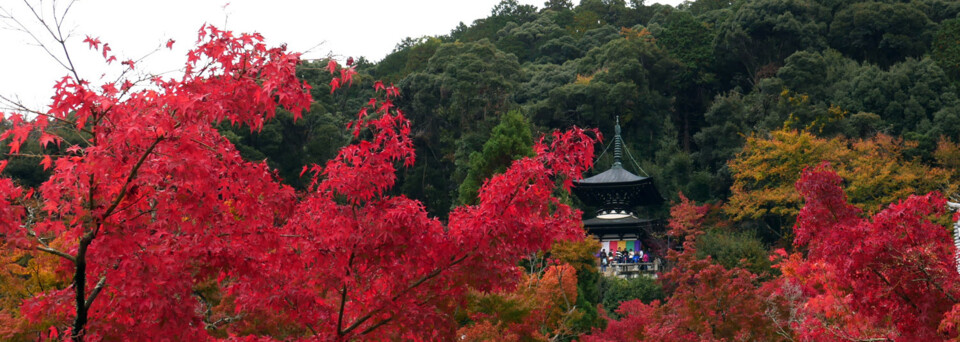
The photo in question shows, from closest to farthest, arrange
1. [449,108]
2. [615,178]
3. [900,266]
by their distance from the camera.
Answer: [900,266], [615,178], [449,108]

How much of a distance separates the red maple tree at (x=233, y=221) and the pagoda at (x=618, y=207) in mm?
26097

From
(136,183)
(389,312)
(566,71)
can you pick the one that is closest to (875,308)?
(389,312)

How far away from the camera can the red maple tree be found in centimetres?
459

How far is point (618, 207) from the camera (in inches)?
1315

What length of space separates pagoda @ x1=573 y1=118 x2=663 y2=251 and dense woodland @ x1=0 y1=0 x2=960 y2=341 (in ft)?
5.70

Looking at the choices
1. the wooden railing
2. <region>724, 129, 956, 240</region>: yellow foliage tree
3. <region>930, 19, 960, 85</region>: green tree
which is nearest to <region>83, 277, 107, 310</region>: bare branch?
the wooden railing

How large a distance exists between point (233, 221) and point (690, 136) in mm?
38581

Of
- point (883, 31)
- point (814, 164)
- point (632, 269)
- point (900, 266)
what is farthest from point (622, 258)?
point (900, 266)

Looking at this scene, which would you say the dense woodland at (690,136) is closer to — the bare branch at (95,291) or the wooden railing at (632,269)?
the wooden railing at (632,269)

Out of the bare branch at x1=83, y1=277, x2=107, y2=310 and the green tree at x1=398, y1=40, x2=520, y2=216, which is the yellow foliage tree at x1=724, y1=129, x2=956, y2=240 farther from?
the bare branch at x1=83, y1=277, x2=107, y2=310

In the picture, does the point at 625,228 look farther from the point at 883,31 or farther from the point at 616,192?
the point at 883,31

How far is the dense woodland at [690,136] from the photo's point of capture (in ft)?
46.9

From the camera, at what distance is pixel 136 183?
4.63 metres

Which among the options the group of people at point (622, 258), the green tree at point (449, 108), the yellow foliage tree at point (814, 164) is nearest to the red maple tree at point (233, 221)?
the group of people at point (622, 258)
